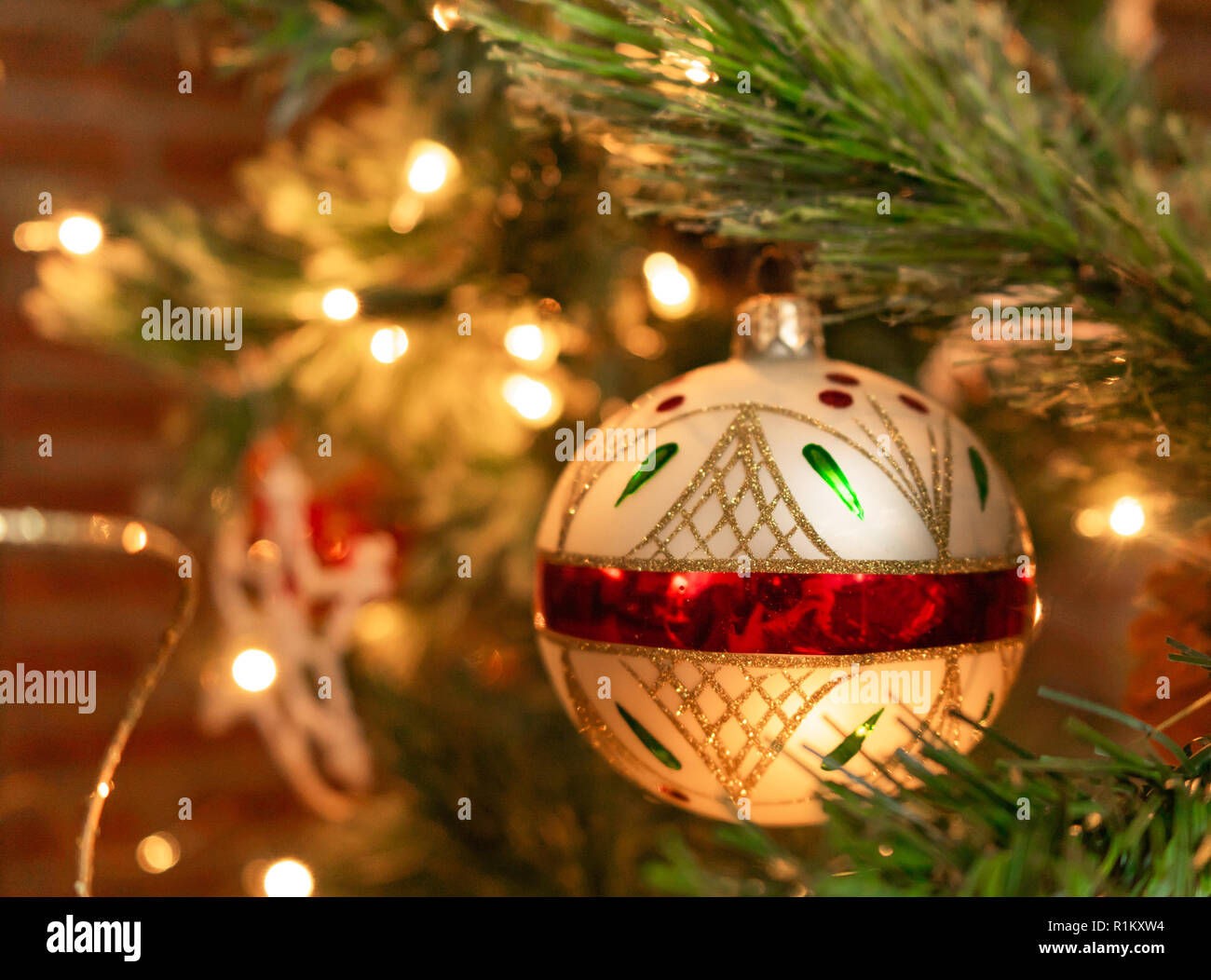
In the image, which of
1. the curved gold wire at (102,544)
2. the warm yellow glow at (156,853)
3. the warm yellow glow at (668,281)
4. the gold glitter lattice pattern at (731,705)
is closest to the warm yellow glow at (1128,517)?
the gold glitter lattice pattern at (731,705)

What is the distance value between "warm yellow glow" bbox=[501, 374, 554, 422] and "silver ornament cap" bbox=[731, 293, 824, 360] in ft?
1.02

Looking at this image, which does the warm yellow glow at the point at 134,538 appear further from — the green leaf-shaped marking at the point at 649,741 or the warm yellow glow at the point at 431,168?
the warm yellow glow at the point at 431,168

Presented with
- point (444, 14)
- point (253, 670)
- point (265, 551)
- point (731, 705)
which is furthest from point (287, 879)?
point (444, 14)

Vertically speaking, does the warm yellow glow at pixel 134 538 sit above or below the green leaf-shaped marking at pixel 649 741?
above

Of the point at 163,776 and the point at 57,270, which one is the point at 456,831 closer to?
the point at 57,270

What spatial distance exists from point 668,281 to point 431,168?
17 centimetres

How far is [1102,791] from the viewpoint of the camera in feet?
0.81

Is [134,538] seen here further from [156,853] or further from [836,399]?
[156,853]

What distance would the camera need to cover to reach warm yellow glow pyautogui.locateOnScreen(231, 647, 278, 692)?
27.4 inches

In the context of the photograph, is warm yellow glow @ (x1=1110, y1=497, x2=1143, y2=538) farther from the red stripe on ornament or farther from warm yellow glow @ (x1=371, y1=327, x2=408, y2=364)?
warm yellow glow @ (x1=371, y1=327, x2=408, y2=364)

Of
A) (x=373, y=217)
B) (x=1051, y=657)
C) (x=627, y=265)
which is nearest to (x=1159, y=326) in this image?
(x=627, y=265)

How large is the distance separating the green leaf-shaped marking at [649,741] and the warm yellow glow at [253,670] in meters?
0.47

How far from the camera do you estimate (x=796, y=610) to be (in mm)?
298

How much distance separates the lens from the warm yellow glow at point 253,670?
0.69 meters
